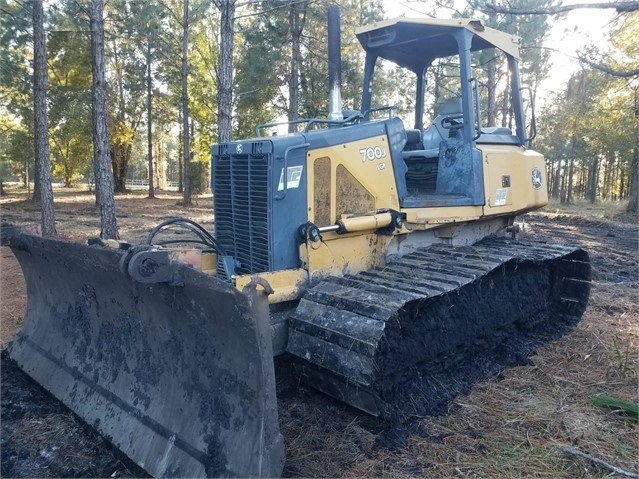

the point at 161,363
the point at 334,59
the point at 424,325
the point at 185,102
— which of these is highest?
the point at 185,102

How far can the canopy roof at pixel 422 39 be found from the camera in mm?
4633

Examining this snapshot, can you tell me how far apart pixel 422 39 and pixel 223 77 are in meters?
5.79

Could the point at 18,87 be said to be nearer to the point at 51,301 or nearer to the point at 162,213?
the point at 162,213

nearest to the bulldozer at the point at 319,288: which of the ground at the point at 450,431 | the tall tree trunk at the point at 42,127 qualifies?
the ground at the point at 450,431

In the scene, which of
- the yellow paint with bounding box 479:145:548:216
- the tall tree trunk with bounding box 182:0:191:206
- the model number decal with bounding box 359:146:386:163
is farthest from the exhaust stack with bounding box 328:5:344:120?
the tall tree trunk with bounding box 182:0:191:206

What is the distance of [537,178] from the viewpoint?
18.8 ft

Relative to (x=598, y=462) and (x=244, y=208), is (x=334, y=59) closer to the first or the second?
(x=244, y=208)

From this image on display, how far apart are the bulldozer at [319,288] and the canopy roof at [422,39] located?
0.02m

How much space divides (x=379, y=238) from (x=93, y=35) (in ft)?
24.5

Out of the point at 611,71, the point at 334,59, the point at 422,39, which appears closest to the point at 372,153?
the point at 334,59

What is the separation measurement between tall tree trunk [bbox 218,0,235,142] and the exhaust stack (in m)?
5.79

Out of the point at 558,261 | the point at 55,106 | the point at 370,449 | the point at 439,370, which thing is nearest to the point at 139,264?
the point at 370,449

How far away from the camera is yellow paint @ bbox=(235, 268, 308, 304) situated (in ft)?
12.4

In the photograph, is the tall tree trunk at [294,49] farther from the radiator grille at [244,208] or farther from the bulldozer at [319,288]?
the radiator grille at [244,208]
